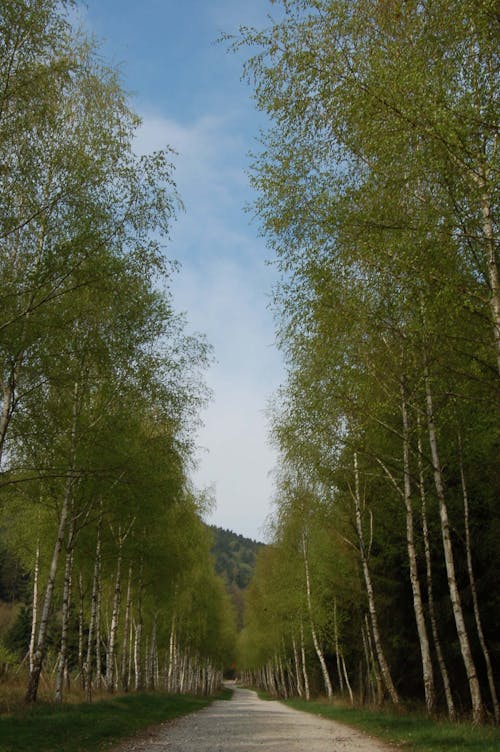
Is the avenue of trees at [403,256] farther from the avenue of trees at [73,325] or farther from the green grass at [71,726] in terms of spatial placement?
the green grass at [71,726]

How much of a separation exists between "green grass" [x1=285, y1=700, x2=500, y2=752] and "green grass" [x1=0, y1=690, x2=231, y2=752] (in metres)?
5.87

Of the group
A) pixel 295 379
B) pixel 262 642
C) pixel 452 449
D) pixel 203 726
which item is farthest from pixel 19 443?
pixel 262 642

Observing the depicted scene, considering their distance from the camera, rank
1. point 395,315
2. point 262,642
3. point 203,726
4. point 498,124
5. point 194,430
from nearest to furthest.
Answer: point 498,124, point 395,315, point 203,726, point 194,430, point 262,642

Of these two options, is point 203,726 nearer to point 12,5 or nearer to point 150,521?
point 150,521

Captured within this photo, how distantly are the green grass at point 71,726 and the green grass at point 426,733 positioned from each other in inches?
231

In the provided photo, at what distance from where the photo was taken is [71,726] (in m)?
12.0

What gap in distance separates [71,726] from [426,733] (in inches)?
291

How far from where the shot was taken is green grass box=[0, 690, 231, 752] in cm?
1001

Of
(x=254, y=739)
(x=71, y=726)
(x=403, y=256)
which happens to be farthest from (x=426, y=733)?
(x=403, y=256)

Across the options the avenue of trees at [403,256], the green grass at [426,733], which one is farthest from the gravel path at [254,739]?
the avenue of trees at [403,256]

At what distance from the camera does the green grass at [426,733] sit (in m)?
9.71

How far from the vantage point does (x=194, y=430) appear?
22578mm

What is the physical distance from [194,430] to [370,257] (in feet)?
43.8

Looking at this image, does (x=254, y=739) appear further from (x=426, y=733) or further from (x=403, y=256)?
(x=403, y=256)
